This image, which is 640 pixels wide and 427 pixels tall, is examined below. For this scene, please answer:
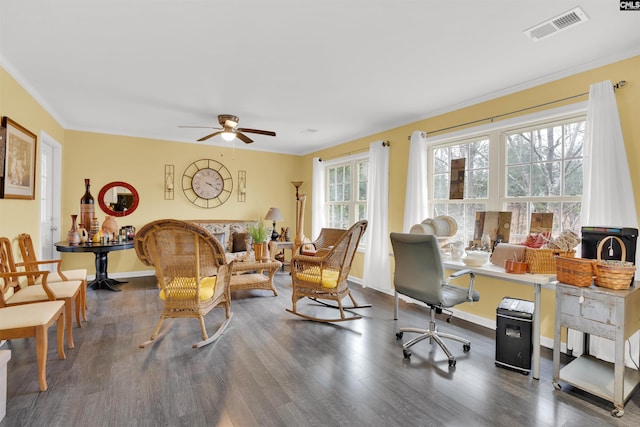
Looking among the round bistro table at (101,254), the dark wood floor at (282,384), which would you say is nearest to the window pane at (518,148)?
the dark wood floor at (282,384)

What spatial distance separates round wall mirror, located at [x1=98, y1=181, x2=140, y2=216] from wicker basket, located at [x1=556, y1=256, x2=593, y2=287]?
587cm

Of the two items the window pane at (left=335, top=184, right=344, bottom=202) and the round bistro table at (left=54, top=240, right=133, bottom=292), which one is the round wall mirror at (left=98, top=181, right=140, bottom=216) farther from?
the window pane at (left=335, top=184, right=344, bottom=202)

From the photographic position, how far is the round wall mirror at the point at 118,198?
5.22m

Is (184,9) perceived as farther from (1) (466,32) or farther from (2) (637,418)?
(2) (637,418)

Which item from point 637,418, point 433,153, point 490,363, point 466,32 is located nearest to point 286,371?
point 490,363

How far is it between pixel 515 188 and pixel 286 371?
287 cm

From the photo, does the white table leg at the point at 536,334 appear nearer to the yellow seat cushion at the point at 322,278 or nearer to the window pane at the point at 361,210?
the yellow seat cushion at the point at 322,278

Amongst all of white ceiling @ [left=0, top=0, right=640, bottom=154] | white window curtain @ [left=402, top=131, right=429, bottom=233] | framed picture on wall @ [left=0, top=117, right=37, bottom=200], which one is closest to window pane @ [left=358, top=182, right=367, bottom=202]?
white window curtain @ [left=402, top=131, right=429, bottom=233]

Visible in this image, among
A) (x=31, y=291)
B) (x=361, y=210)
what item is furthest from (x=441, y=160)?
(x=31, y=291)

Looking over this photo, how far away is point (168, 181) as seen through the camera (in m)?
5.70

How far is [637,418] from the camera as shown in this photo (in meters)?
1.88

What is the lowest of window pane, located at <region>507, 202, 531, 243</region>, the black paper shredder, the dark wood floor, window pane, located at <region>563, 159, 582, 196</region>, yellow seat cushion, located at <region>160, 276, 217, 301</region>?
the dark wood floor

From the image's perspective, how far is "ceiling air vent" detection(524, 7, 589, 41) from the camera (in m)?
2.03

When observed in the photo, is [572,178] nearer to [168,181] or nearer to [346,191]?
[346,191]
